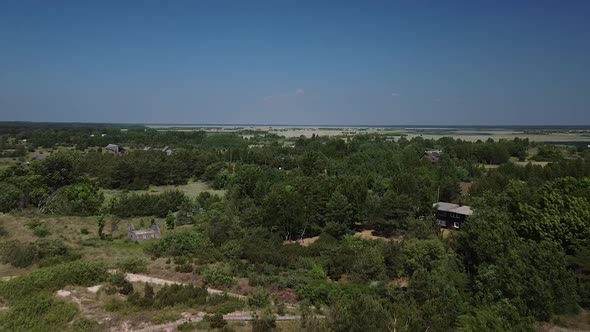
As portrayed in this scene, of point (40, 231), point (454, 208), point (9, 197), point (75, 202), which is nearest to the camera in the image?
point (40, 231)

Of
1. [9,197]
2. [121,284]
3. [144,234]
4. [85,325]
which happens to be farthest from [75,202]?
[85,325]

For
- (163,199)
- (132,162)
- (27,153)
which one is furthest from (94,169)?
(27,153)

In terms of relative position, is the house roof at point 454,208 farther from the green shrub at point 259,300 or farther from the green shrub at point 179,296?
the green shrub at point 179,296

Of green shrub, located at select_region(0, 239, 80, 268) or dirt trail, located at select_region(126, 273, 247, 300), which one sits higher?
green shrub, located at select_region(0, 239, 80, 268)

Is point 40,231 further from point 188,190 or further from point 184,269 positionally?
point 188,190

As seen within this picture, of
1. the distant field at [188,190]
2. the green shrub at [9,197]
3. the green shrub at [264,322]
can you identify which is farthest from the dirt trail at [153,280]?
the distant field at [188,190]

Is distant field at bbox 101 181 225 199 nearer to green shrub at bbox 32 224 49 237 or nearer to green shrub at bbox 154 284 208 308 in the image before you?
green shrub at bbox 32 224 49 237

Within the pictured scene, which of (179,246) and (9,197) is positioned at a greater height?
(9,197)

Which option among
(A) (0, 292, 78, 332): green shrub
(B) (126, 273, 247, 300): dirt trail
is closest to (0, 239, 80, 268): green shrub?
(B) (126, 273, 247, 300): dirt trail

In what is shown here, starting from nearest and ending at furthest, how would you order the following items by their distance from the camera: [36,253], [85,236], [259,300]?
[259,300] < [36,253] < [85,236]
